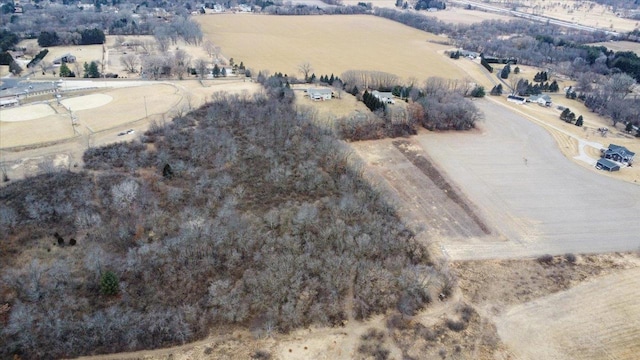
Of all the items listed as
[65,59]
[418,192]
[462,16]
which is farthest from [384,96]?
[462,16]

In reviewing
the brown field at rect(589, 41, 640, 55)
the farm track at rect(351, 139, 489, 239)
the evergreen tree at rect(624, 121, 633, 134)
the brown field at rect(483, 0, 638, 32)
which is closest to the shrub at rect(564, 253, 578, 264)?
the farm track at rect(351, 139, 489, 239)

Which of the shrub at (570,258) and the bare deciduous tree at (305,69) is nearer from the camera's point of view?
the shrub at (570,258)

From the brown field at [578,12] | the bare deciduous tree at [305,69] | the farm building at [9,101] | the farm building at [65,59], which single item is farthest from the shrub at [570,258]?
the brown field at [578,12]

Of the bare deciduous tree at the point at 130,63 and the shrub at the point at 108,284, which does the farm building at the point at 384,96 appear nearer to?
the bare deciduous tree at the point at 130,63

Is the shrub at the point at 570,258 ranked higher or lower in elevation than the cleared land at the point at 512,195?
lower

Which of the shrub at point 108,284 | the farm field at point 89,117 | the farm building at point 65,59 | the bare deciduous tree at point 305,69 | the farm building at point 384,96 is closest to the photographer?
the shrub at point 108,284

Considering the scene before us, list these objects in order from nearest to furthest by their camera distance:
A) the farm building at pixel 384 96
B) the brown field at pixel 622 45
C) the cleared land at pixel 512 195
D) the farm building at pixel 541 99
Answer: the cleared land at pixel 512 195
the farm building at pixel 384 96
the farm building at pixel 541 99
the brown field at pixel 622 45
